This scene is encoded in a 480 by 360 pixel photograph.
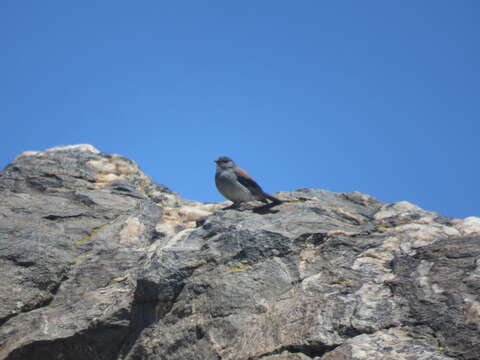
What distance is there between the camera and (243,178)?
12.4 meters

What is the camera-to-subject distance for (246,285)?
7.88 metres

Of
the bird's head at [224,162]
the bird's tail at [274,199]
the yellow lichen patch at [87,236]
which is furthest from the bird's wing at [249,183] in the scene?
the yellow lichen patch at [87,236]

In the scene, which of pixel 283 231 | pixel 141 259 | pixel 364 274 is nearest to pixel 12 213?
pixel 141 259

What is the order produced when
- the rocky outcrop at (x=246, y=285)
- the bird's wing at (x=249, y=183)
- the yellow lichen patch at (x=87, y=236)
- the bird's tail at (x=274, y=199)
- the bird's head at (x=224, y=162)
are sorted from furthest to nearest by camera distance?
the bird's head at (x=224, y=162), the bird's wing at (x=249, y=183), the bird's tail at (x=274, y=199), the yellow lichen patch at (x=87, y=236), the rocky outcrop at (x=246, y=285)

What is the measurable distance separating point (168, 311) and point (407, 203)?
6371 millimetres

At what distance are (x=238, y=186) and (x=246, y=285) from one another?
4740 mm

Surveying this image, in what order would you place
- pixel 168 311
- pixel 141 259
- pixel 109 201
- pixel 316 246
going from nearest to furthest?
pixel 168 311 → pixel 316 246 → pixel 141 259 → pixel 109 201

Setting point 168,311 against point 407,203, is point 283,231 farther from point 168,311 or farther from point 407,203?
point 407,203

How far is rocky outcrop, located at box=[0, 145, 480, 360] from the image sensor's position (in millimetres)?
6484

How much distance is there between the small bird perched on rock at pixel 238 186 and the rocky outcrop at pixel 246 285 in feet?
3.45

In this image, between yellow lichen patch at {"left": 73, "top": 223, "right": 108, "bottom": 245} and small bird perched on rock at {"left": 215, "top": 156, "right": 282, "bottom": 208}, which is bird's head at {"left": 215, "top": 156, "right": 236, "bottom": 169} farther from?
yellow lichen patch at {"left": 73, "top": 223, "right": 108, "bottom": 245}

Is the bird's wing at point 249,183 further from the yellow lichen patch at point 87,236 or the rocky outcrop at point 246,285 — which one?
the yellow lichen patch at point 87,236

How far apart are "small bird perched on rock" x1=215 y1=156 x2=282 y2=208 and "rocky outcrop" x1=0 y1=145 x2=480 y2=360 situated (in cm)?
105

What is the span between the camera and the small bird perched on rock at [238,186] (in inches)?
482
